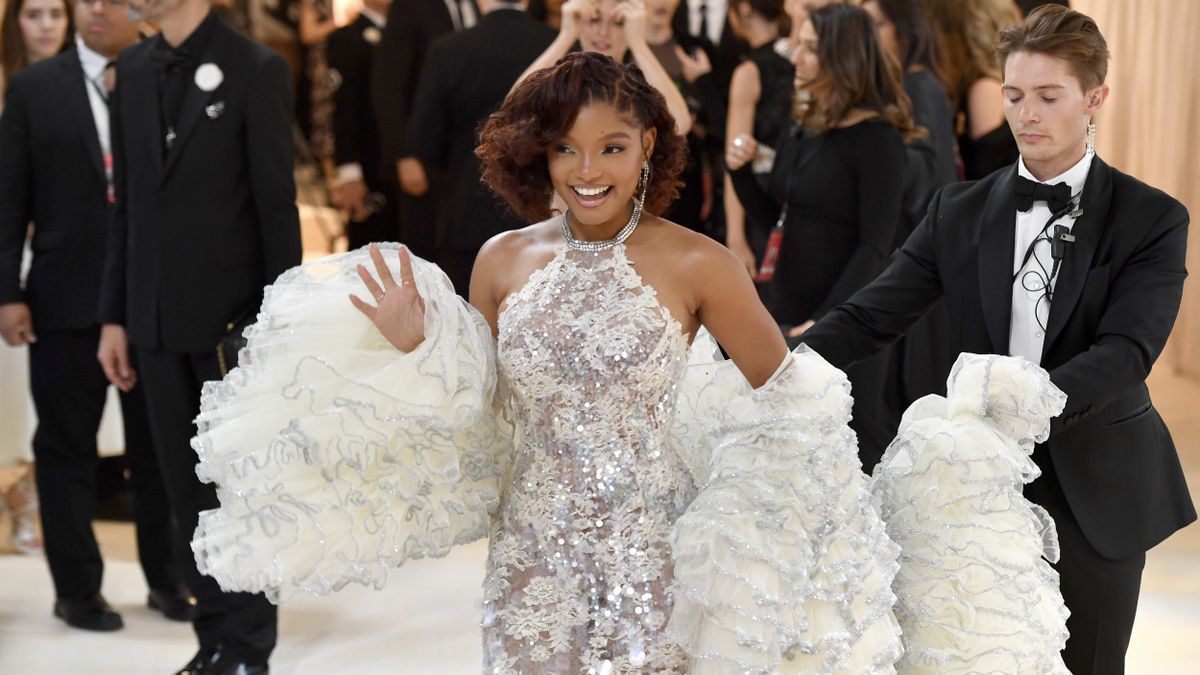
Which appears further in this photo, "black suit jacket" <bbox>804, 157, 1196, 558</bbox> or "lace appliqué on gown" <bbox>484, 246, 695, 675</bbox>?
"black suit jacket" <bbox>804, 157, 1196, 558</bbox>

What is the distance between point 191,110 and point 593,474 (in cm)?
194

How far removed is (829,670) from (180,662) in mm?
2692

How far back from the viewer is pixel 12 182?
4711 mm

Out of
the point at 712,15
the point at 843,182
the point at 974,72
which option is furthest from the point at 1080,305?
the point at 712,15

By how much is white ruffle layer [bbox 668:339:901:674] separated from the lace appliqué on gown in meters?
0.10

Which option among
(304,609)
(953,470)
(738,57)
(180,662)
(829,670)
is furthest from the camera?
(738,57)

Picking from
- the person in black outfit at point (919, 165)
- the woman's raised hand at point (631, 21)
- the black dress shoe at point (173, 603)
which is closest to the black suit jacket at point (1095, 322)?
the person in black outfit at point (919, 165)

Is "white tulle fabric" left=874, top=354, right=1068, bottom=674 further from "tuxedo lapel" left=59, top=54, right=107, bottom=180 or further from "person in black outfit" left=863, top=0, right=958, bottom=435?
"tuxedo lapel" left=59, top=54, right=107, bottom=180

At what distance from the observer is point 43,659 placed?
4.61 m

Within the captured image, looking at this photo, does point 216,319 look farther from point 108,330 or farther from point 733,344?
point 733,344

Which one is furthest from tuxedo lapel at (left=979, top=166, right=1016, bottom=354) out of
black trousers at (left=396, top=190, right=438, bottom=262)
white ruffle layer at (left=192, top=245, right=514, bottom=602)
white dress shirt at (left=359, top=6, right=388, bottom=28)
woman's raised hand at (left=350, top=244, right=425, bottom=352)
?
white dress shirt at (left=359, top=6, right=388, bottom=28)

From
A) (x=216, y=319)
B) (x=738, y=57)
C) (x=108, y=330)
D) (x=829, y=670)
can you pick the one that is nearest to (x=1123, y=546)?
(x=829, y=670)

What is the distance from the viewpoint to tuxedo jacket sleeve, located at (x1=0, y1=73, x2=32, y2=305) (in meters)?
4.70

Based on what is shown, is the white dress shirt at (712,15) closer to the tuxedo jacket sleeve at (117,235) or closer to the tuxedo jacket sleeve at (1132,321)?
the tuxedo jacket sleeve at (117,235)
